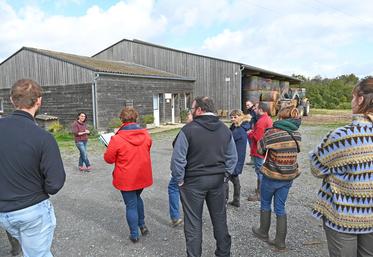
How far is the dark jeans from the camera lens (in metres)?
1.96

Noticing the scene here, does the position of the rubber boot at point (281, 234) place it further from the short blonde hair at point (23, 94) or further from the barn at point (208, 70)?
the barn at point (208, 70)

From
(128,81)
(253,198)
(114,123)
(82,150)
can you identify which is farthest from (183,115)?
(253,198)

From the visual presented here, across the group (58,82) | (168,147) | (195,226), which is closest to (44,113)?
(58,82)

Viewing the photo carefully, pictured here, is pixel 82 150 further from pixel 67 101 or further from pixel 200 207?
pixel 67 101

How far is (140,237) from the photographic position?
379 centimetres

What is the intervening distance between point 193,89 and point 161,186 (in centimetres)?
1716

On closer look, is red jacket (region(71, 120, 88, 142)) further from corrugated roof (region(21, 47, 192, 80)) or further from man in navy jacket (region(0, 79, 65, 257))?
corrugated roof (region(21, 47, 192, 80))

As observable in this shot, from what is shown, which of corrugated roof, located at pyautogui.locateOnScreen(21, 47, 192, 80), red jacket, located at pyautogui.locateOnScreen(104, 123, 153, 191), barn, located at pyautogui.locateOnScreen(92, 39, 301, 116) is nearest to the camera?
red jacket, located at pyautogui.locateOnScreen(104, 123, 153, 191)

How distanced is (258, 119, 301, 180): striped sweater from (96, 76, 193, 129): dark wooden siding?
12726mm

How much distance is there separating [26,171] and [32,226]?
388 mm

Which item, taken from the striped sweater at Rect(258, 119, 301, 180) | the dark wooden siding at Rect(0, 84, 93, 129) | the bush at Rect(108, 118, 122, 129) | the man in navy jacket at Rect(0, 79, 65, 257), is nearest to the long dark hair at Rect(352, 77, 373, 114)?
the striped sweater at Rect(258, 119, 301, 180)

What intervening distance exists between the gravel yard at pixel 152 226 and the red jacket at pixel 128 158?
74cm

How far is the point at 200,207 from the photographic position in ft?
9.82

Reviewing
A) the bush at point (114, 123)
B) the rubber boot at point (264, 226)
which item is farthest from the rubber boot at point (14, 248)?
the bush at point (114, 123)
